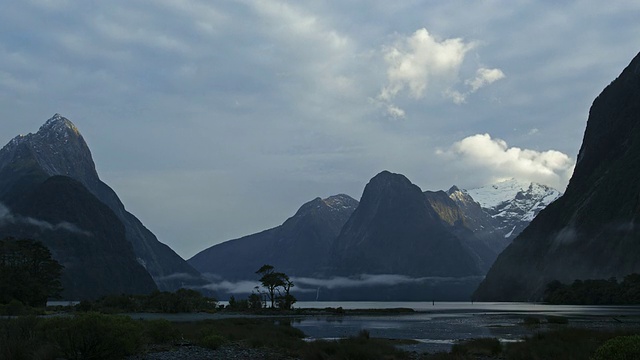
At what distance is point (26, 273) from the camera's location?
420 ft

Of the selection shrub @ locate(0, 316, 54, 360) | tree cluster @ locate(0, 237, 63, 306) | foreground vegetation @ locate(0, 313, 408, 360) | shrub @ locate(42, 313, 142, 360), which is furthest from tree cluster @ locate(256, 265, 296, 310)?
shrub @ locate(42, 313, 142, 360)

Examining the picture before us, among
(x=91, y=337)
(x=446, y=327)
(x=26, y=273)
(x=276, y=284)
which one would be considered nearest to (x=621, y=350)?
(x=91, y=337)

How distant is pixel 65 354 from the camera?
3031cm

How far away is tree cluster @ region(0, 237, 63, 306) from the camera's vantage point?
399 feet

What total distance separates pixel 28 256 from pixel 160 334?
4249 inches

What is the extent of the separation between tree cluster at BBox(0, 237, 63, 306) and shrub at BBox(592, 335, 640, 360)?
120655 mm

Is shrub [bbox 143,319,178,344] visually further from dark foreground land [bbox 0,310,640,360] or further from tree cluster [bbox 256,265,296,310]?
tree cluster [bbox 256,265,296,310]

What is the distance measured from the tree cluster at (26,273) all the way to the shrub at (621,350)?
121m

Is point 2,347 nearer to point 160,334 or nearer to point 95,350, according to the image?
point 95,350

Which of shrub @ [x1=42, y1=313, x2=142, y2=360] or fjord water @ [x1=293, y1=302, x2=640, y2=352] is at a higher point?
shrub @ [x1=42, y1=313, x2=142, y2=360]

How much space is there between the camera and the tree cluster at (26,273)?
399ft

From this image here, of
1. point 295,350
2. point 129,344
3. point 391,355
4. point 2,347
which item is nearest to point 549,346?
point 391,355

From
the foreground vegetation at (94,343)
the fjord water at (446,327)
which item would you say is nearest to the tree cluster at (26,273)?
the fjord water at (446,327)

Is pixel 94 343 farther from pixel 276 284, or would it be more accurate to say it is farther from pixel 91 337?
pixel 276 284
